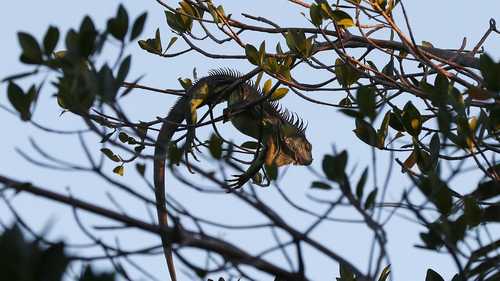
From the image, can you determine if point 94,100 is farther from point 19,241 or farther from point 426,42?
point 426,42

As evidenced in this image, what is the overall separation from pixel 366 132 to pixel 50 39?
53.5 inches

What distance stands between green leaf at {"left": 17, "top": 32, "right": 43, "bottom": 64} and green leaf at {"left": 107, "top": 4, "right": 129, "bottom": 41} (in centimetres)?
20

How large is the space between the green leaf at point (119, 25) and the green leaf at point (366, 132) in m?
0.72

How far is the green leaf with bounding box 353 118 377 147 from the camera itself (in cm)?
315

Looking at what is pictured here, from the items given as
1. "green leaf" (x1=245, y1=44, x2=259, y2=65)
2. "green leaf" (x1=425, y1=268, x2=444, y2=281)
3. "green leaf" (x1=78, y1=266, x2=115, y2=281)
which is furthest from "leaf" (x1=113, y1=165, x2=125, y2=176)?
"green leaf" (x1=78, y1=266, x2=115, y2=281)

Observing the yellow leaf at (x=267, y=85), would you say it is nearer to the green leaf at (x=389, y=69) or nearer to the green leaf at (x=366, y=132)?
the green leaf at (x=389, y=69)

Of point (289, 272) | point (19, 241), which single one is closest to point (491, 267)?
point (289, 272)

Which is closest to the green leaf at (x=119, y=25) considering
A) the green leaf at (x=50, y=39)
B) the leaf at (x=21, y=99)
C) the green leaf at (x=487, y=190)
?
the green leaf at (x=50, y=39)

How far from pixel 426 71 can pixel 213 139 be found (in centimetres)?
227

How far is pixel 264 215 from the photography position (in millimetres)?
2713

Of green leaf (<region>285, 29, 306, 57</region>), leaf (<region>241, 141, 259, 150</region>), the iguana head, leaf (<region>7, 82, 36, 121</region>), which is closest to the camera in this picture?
leaf (<region>7, 82, 36, 121</region>)

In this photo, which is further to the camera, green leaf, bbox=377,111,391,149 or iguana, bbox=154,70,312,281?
iguana, bbox=154,70,312,281

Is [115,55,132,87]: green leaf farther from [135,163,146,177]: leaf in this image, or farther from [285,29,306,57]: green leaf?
[285,29,306,57]: green leaf

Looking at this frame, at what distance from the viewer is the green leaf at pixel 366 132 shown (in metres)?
3.15
